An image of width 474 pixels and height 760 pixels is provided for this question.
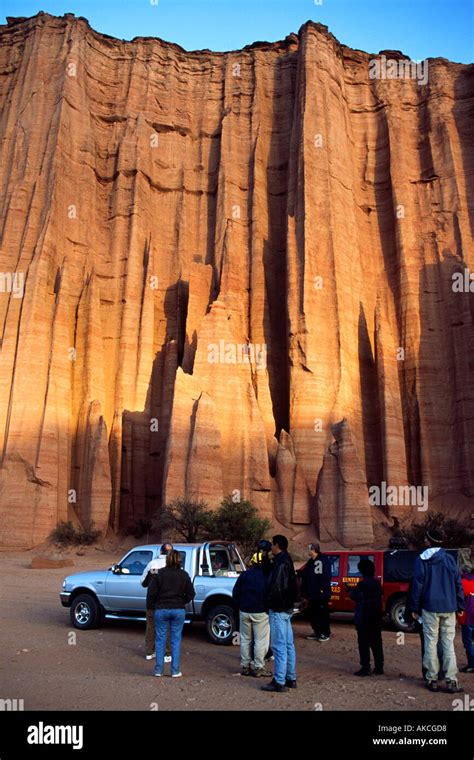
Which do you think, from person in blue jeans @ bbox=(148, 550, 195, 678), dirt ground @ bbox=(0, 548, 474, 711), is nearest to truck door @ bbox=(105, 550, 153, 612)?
dirt ground @ bbox=(0, 548, 474, 711)

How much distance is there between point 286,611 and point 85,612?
17.7ft

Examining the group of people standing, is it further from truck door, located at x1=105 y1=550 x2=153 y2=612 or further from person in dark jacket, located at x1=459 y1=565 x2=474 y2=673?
truck door, located at x1=105 y1=550 x2=153 y2=612

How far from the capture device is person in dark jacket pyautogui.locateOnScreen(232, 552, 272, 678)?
766 cm

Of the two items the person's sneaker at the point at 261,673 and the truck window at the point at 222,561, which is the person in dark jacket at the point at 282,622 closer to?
the person's sneaker at the point at 261,673

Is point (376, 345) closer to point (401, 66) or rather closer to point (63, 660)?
point (401, 66)

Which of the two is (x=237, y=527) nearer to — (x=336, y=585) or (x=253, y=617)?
(x=336, y=585)

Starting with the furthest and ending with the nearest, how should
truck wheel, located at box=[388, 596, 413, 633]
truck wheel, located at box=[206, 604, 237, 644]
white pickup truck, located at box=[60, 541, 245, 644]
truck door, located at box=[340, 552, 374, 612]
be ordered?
truck door, located at box=[340, 552, 374, 612] → truck wheel, located at box=[388, 596, 413, 633] → white pickup truck, located at box=[60, 541, 245, 644] → truck wheel, located at box=[206, 604, 237, 644]

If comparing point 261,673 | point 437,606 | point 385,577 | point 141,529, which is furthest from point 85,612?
point 141,529

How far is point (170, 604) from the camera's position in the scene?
24.6 ft

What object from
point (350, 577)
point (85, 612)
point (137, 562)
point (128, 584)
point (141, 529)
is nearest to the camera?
point (128, 584)

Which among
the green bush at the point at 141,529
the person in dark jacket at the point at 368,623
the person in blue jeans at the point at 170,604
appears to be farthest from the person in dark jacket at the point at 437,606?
the green bush at the point at 141,529

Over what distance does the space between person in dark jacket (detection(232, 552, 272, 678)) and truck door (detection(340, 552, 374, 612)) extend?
15.5ft

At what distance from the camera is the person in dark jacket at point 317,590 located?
33.3 feet

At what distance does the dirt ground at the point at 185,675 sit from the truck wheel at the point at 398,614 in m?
0.22
